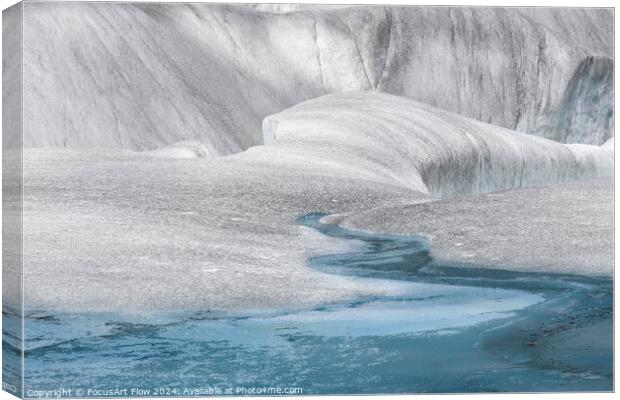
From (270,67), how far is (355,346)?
631cm

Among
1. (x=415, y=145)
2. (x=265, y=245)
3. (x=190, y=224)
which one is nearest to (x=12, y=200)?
(x=190, y=224)

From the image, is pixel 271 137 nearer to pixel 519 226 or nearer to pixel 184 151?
pixel 184 151

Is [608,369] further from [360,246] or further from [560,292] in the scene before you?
[360,246]

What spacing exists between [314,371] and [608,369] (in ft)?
6.32

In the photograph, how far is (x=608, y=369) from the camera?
25.9 ft

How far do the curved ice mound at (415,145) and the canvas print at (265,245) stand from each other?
0.22 feet

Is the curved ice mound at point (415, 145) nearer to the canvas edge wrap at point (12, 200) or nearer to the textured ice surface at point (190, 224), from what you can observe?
the textured ice surface at point (190, 224)

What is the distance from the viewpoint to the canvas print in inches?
287

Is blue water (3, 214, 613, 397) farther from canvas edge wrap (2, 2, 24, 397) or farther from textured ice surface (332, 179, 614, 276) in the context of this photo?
textured ice surface (332, 179, 614, 276)

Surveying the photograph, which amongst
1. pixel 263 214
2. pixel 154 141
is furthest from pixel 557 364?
pixel 154 141

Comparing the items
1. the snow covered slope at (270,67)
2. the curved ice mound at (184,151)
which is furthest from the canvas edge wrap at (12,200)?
the curved ice mound at (184,151)

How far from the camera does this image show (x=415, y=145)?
12.0 metres

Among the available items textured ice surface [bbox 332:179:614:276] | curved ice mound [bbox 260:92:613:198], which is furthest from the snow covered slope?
textured ice surface [bbox 332:179:614:276]

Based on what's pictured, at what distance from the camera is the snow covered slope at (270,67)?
372 inches
